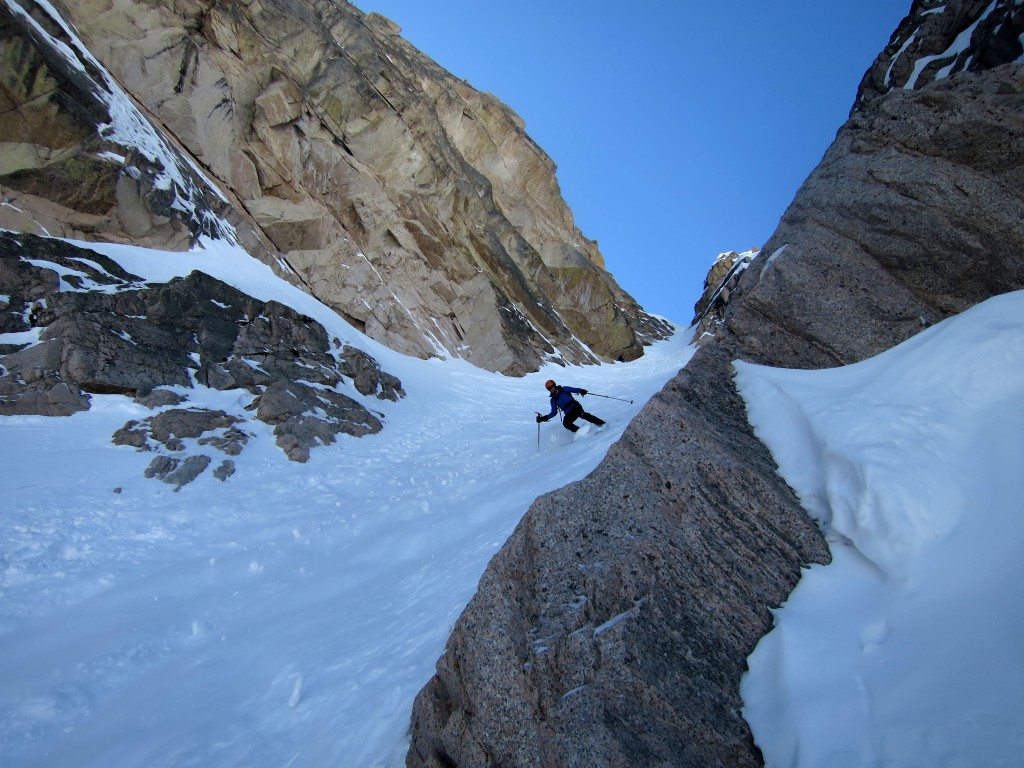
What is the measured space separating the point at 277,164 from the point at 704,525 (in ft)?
102

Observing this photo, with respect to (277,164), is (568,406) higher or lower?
lower

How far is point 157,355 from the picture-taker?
12.9 meters

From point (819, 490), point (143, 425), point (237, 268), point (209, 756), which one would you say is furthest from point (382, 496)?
point (237, 268)

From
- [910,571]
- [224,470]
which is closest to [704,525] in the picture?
[910,571]

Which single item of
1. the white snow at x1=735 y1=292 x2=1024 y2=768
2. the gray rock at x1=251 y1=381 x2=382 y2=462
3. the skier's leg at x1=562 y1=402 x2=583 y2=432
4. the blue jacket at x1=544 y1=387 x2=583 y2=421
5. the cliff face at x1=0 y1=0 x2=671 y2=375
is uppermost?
the cliff face at x1=0 y1=0 x2=671 y2=375

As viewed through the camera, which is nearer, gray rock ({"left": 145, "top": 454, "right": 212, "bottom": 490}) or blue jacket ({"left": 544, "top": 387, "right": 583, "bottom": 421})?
gray rock ({"left": 145, "top": 454, "right": 212, "bottom": 490})

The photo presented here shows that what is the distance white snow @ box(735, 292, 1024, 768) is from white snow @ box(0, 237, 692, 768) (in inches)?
123

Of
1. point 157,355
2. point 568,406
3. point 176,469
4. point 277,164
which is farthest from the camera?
point 277,164

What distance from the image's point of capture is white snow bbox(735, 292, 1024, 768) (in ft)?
8.52

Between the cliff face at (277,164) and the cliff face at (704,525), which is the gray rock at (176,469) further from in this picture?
the cliff face at (277,164)

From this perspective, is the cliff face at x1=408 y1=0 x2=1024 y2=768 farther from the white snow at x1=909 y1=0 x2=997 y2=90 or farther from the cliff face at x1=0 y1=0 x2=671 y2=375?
the cliff face at x1=0 y1=0 x2=671 y2=375

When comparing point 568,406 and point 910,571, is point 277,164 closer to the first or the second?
point 568,406

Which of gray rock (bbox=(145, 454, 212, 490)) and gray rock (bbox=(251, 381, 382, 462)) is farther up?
gray rock (bbox=(251, 381, 382, 462))

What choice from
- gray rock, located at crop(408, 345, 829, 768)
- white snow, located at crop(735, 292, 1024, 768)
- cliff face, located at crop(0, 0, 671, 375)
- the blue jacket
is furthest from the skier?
cliff face, located at crop(0, 0, 671, 375)
